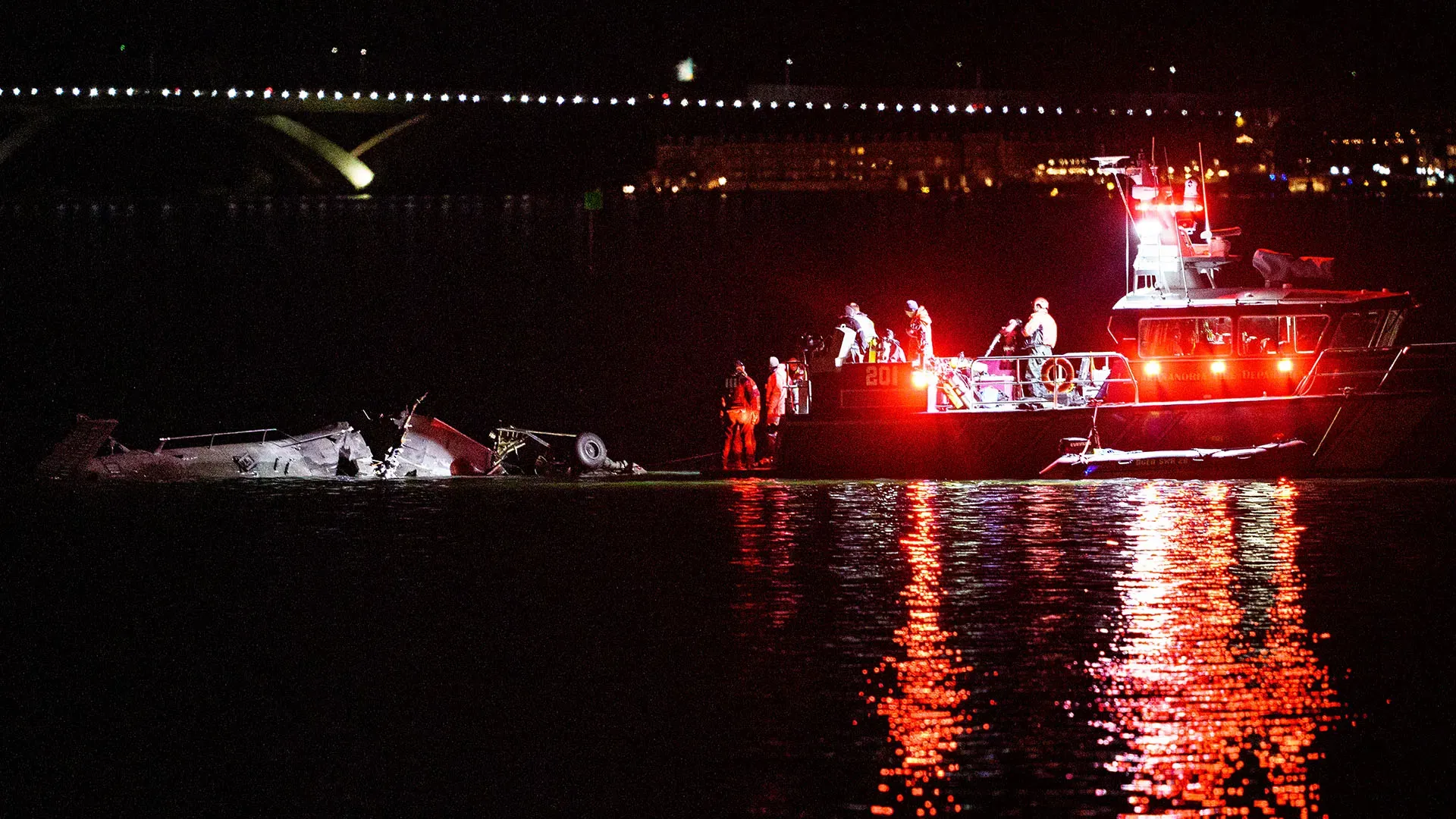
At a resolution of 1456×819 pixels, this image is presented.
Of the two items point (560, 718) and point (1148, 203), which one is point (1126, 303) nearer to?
point (1148, 203)

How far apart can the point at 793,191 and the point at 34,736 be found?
3046 inches

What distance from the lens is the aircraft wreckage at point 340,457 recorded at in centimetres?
2112

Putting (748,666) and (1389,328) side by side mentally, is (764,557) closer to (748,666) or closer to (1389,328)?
(748,666)

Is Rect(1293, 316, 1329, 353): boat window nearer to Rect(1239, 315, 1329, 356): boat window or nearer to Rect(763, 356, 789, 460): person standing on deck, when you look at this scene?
Rect(1239, 315, 1329, 356): boat window

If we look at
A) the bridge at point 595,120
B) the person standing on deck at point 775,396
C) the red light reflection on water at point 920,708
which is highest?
the bridge at point 595,120

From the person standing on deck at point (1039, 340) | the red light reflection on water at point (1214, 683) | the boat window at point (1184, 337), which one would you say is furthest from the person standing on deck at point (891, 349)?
the red light reflection on water at point (1214, 683)

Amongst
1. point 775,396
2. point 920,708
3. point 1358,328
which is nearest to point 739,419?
point 775,396

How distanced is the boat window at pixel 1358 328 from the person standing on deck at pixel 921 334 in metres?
4.91

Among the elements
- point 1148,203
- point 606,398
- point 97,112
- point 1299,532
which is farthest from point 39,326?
point 1299,532

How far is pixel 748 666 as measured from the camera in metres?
8.47

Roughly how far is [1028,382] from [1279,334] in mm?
3225

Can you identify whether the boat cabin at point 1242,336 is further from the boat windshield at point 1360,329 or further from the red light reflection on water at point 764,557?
the red light reflection on water at point 764,557

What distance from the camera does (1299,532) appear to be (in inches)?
539

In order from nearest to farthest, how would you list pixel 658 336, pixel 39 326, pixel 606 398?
pixel 606 398 → pixel 658 336 → pixel 39 326
